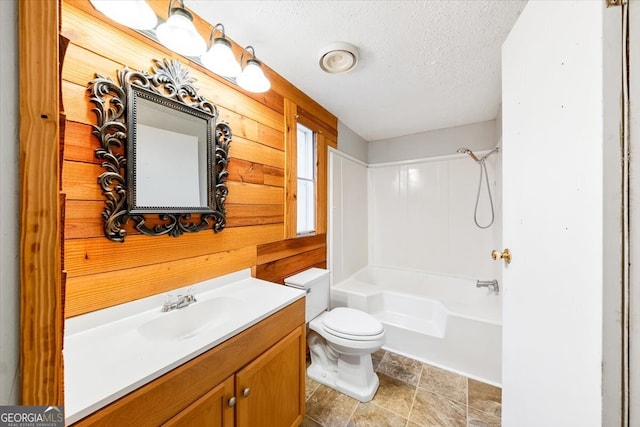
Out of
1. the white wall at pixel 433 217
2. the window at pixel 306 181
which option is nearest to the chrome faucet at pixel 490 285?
the white wall at pixel 433 217

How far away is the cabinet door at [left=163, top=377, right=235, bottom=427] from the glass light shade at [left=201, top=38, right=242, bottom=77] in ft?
4.50

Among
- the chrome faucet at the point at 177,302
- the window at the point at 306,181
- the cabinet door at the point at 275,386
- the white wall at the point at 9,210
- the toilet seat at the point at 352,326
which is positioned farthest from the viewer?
the window at the point at 306,181

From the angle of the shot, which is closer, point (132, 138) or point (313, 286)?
point (132, 138)

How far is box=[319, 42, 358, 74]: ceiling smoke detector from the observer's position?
1.33m

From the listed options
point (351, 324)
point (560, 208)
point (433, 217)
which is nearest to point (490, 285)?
point (433, 217)

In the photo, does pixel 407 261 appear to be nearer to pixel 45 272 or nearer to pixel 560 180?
pixel 560 180

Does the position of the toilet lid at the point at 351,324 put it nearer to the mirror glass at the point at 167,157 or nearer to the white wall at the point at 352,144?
the mirror glass at the point at 167,157

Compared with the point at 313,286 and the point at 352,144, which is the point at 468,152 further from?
the point at 313,286

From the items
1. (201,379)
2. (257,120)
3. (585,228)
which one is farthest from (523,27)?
(201,379)

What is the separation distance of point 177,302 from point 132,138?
0.72 m

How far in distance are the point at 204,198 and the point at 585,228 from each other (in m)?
1.39

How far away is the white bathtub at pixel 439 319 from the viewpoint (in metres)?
1.73

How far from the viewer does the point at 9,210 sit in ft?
0.92

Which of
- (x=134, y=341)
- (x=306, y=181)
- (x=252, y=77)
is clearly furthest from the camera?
(x=306, y=181)
